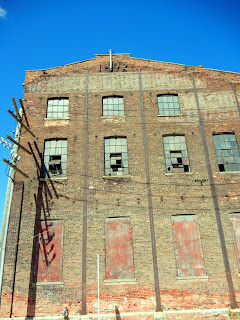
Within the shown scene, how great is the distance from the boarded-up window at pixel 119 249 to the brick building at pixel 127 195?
5cm

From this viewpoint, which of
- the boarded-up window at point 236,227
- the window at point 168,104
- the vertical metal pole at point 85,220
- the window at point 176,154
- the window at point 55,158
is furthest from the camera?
the window at point 168,104

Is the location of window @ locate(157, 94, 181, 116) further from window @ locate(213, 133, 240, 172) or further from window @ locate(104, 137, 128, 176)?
window @ locate(104, 137, 128, 176)

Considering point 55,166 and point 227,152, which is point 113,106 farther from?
point 227,152

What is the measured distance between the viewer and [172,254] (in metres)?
12.2

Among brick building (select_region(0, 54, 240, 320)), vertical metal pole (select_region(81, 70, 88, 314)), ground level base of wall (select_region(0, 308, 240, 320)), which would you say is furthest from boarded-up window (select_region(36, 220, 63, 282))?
ground level base of wall (select_region(0, 308, 240, 320))

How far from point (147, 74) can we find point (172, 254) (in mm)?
10568

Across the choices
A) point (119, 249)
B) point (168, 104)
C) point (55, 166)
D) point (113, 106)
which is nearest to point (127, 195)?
point (119, 249)

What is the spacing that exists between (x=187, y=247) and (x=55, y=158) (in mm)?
8083

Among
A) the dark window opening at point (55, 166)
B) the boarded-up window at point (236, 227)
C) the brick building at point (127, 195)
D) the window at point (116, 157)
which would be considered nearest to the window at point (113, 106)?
the brick building at point (127, 195)

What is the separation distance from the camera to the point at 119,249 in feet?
40.4

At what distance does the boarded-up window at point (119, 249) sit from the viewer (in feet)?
39.2

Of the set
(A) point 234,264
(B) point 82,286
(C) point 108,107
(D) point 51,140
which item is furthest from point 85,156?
(A) point 234,264

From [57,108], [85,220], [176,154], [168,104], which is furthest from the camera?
[168,104]

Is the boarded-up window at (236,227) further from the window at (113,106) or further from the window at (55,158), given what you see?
the window at (55,158)
